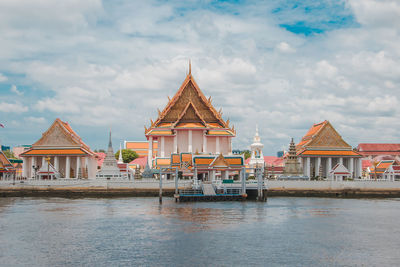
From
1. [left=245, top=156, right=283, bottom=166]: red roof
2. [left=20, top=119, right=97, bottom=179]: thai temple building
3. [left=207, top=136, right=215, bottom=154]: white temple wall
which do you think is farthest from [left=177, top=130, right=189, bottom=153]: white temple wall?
[left=245, top=156, right=283, bottom=166]: red roof

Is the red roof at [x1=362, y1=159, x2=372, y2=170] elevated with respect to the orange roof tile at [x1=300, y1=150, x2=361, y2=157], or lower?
lower

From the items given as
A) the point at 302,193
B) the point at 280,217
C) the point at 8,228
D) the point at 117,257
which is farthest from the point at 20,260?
the point at 302,193

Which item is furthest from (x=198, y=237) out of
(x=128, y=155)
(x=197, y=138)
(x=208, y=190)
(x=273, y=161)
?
(x=128, y=155)

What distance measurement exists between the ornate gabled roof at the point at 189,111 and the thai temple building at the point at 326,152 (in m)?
10.0

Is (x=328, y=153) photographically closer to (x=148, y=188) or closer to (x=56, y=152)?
(x=148, y=188)

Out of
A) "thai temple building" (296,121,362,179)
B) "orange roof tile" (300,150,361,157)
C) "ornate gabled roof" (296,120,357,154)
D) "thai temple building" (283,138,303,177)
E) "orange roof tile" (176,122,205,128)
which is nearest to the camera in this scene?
"thai temple building" (283,138,303,177)

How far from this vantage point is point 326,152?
62906 mm

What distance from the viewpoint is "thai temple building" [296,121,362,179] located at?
62469 millimetres

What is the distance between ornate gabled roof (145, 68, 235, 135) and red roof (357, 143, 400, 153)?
4628 centimetres

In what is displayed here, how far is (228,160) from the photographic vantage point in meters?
48.4

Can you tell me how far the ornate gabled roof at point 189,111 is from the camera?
6125 cm

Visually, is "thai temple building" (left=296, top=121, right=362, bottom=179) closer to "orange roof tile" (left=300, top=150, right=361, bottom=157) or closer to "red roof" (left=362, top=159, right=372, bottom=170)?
"orange roof tile" (left=300, top=150, right=361, bottom=157)

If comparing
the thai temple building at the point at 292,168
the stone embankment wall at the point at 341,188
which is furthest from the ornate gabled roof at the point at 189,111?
the stone embankment wall at the point at 341,188

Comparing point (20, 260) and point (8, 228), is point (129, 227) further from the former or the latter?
point (20, 260)
